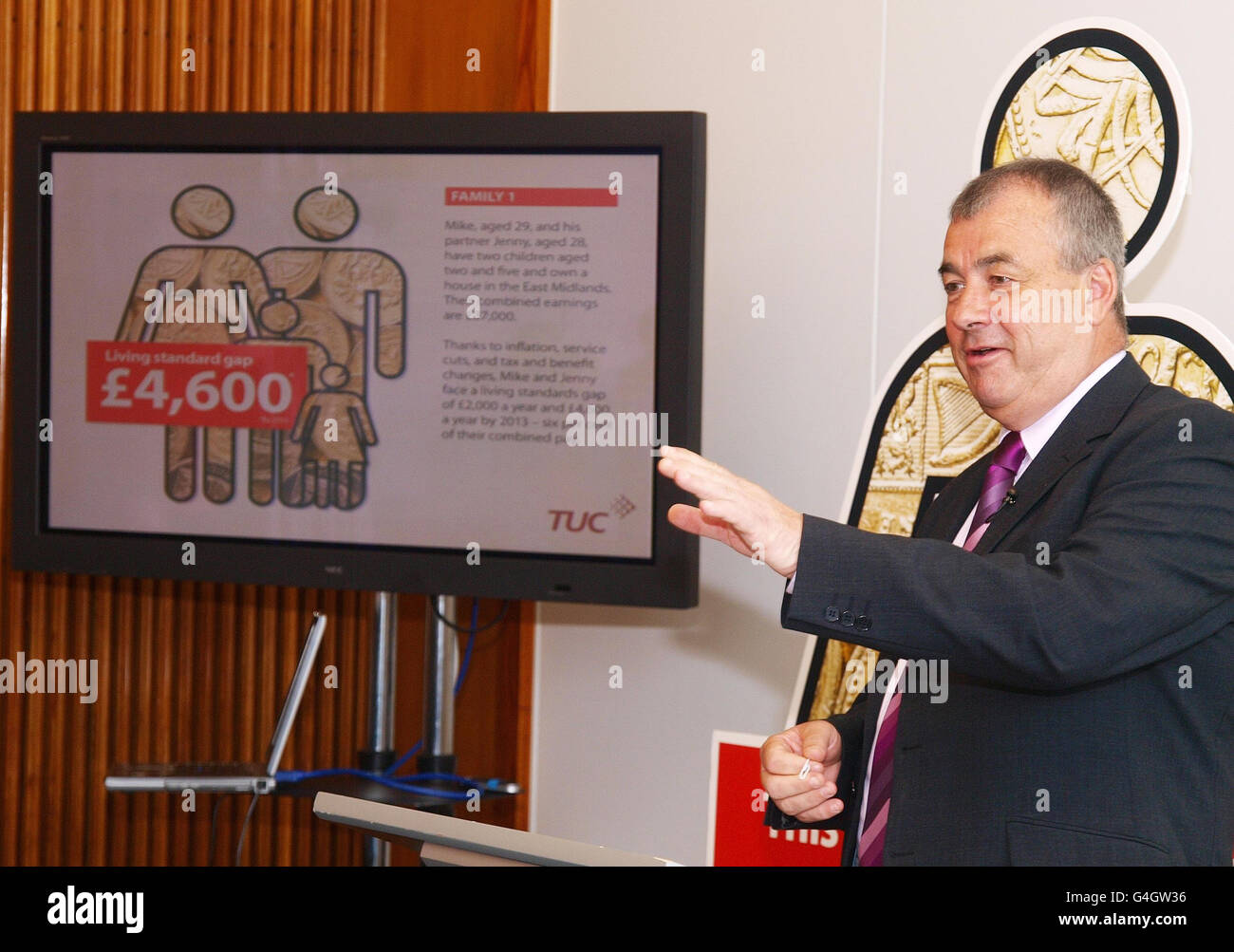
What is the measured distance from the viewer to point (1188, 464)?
65.0 inches

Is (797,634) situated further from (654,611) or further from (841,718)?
(841,718)

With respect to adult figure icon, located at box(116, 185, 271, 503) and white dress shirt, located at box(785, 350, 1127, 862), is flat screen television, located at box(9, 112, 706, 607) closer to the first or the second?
adult figure icon, located at box(116, 185, 271, 503)

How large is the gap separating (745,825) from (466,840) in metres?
1.99

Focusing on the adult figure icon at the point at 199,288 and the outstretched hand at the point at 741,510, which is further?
the adult figure icon at the point at 199,288

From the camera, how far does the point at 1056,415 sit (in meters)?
1.92

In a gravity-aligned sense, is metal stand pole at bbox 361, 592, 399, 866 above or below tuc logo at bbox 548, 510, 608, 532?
below

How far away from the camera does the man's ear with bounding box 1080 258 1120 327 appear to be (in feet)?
6.30

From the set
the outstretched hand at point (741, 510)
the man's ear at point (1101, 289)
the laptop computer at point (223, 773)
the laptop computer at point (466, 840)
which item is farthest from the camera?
the laptop computer at point (223, 773)

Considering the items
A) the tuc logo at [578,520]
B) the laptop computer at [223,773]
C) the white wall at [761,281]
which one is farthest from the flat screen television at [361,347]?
the white wall at [761,281]

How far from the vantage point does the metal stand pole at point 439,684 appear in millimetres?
3170

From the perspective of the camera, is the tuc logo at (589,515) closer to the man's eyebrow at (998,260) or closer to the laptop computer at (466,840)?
the man's eyebrow at (998,260)

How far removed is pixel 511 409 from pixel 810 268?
2.49ft

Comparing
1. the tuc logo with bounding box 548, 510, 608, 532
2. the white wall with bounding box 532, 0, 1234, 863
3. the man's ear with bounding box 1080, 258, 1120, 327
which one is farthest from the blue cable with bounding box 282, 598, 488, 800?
the man's ear with bounding box 1080, 258, 1120, 327

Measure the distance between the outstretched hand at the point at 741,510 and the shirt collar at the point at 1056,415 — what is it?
1.71ft
